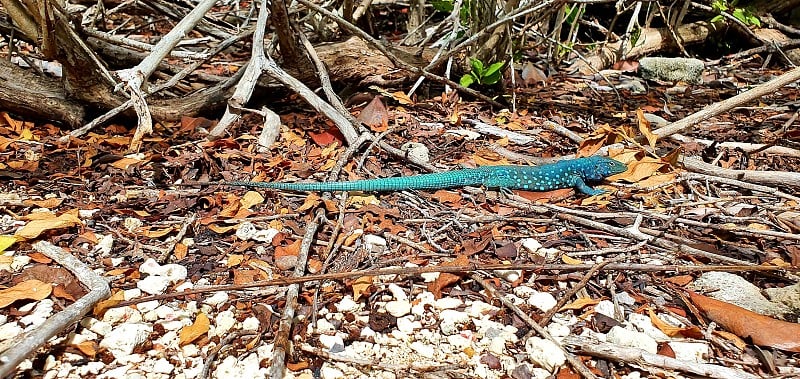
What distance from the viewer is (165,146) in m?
3.59

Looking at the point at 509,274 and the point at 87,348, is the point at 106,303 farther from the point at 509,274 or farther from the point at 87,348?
the point at 509,274

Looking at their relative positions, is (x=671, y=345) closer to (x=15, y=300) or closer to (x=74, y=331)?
(x=74, y=331)

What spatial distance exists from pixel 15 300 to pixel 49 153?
160 cm

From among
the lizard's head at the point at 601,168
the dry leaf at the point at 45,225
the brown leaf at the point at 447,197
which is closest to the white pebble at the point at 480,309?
the brown leaf at the point at 447,197

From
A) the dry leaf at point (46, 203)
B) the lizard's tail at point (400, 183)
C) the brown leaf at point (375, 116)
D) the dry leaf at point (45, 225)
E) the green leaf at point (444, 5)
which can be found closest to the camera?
the dry leaf at point (45, 225)

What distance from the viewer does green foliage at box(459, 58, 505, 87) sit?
4.57 meters

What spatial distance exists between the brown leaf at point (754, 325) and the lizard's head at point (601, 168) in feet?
4.07

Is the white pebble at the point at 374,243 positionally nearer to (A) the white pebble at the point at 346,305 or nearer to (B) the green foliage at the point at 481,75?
(A) the white pebble at the point at 346,305

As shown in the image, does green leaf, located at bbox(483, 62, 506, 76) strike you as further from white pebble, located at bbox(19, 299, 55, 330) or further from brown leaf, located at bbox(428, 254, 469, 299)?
white pebble, located at bbox(19, 299, 55, 330)

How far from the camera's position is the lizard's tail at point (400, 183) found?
3.00 meters

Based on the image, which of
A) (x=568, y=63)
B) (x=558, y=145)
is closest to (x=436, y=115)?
(x=558, y=145)

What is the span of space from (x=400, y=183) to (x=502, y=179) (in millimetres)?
586

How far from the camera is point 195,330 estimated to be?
6.61 ft

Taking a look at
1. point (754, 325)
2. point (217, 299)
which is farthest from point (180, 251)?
point (754, 325)
